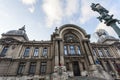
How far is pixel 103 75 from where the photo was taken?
19.9 meters

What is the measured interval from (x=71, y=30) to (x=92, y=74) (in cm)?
1296

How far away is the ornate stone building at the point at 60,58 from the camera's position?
1945 centimetres

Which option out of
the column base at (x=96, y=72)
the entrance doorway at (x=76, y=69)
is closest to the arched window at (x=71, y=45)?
the entrance doorway at (x=76, y=69)

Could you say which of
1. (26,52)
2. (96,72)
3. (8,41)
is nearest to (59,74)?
(96,72)

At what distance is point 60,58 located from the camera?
2084cm

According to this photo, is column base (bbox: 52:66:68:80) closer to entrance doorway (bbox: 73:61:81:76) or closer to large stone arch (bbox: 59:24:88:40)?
entrance doorway (bbox: 73:61:81:76)

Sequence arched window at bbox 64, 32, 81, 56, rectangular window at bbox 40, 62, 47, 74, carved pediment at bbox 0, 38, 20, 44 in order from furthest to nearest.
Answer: carved pediment at bbox 0, 38, 20, 44, arched window at bbox 64, 32, 81, 56, rectangular window at bbox 40, 62, 47, 74

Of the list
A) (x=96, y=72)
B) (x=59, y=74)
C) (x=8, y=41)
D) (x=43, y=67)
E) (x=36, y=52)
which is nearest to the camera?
(x=59, y=74)

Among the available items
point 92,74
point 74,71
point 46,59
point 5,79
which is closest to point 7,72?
point 5,79

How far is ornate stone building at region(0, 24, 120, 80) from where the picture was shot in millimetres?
19453

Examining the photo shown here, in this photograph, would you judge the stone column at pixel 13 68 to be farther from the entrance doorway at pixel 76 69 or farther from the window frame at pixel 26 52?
the entrance doorway at pixel 76 69

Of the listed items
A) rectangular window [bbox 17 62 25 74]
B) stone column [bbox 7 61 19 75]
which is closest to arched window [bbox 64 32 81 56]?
rectangular window [bbox 17 62 25 74]

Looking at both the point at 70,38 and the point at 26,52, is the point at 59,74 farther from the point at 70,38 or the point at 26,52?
the point at 70,38

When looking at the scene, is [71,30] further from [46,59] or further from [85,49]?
[46,59]
